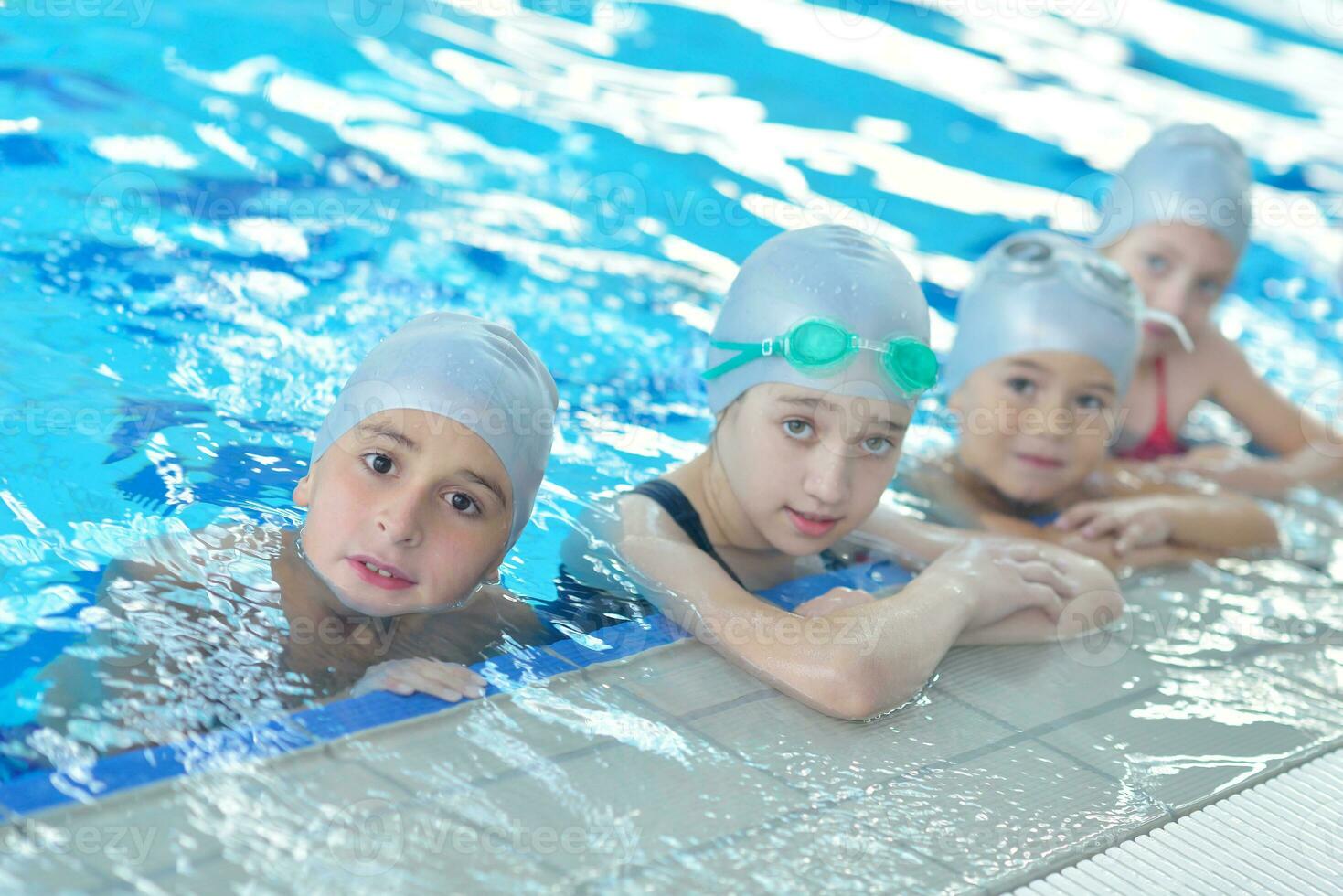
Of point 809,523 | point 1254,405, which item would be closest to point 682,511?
point 809,523

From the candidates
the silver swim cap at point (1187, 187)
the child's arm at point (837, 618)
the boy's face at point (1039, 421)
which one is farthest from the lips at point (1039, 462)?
the silver swim cap at point (1187, 187)

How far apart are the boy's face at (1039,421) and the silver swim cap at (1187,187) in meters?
1.47

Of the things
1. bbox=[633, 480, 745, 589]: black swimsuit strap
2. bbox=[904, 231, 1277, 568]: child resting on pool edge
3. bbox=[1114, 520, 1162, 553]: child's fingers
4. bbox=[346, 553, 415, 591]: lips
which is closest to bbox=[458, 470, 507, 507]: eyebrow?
bbox=[346, 553, 415, 591]: lips

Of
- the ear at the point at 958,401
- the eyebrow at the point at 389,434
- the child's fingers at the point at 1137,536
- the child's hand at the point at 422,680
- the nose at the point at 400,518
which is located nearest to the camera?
the child's hand at the point at 422,680

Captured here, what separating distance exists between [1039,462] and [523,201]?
315 cm

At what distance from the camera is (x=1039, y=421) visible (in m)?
4.66

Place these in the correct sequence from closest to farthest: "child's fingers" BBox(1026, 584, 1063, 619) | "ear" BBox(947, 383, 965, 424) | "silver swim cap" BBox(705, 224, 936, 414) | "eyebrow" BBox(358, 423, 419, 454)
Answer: "eyebrow" BBox(358, 423, 419, 454)
"silver swim cap" BBox(705, 224, 936, 414)
"child's fingers" BBox(1026, 584, 1063, 619)
"ear" BBox(947, 383, 965, 424)

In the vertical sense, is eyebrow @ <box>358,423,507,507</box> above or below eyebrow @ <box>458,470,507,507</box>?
above

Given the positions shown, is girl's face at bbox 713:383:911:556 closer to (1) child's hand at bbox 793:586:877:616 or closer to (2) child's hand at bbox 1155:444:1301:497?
(1) child's hand at bbox 793:586:877:616

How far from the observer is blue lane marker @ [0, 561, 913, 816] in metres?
2.32

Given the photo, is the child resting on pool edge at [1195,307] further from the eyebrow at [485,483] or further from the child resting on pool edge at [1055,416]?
the eyebrow at [485,483]

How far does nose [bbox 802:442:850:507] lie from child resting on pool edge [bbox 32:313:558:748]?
25.9 inches

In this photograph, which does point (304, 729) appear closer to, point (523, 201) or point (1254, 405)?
point (523, 201)

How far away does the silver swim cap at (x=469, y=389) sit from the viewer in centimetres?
310
